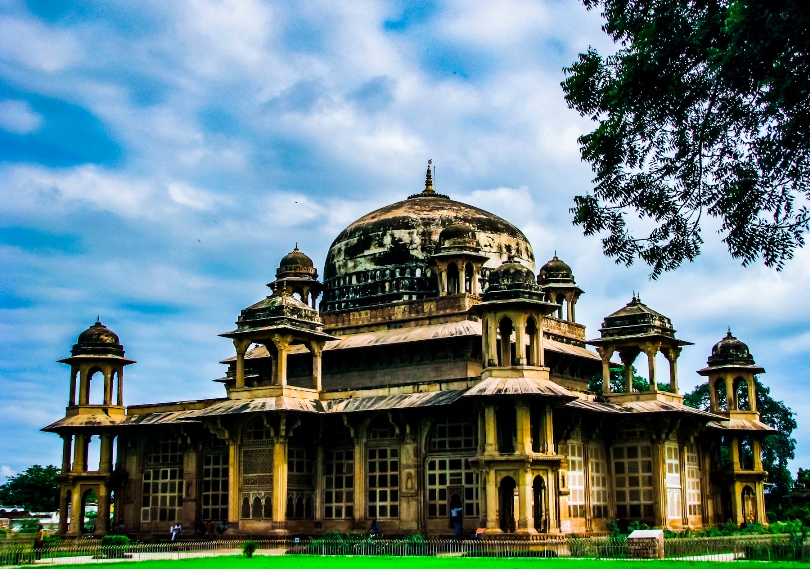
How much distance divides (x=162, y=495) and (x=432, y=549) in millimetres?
15009

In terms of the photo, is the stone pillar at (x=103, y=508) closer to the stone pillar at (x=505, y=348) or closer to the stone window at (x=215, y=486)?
the stone window at (x=215, y=486)

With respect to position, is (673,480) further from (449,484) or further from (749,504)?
(449,484)

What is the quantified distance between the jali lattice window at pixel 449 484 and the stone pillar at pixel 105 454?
15325mm

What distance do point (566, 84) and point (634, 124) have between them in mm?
2001

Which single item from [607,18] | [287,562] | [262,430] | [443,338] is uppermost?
[607,18]

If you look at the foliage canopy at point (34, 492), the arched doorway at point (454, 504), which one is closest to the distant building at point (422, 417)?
the arched doorway at point (454, 504)

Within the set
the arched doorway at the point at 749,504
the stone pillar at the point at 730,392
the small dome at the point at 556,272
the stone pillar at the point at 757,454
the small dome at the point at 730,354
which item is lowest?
the arched doorway at the point at 749,504

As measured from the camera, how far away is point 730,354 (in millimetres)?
48906

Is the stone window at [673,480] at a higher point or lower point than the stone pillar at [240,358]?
lower

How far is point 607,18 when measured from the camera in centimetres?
2041

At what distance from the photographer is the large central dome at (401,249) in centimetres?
4641

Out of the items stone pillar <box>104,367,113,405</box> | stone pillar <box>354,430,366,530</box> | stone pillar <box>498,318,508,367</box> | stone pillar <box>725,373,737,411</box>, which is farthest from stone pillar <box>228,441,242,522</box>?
stone pillar <box>725,373,737,411</box>

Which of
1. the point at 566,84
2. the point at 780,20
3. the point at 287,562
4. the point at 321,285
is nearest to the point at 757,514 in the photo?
the point at 321,285

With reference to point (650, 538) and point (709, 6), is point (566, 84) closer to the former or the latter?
point (709, 6)
